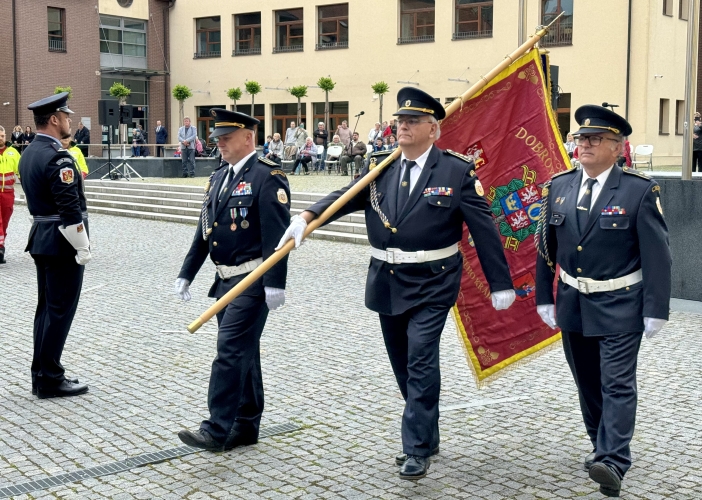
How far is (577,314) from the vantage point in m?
4.95

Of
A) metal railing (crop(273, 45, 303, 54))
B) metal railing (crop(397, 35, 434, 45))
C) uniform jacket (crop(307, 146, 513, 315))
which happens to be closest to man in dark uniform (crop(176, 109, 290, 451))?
uniform jacket (crop(307, 146, 513, 315))

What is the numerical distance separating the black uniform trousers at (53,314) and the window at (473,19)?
34.5 metres

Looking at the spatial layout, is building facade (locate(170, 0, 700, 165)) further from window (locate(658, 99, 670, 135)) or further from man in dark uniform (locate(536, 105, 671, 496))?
man in dark uniform (locate(536, 105, 671, 496))

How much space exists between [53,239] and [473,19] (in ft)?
116

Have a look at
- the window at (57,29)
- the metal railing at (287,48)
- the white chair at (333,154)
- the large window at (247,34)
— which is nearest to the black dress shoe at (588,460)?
the white chair at (333,154)

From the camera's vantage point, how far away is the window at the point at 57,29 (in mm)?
45188

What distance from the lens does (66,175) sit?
6.72 metres

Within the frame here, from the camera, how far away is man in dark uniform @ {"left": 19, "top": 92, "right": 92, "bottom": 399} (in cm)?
668

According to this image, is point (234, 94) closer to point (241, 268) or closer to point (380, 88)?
point (380, 88)

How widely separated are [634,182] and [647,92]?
3291cm

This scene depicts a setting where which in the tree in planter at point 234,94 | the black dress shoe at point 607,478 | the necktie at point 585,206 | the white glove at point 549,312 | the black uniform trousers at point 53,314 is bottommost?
the black dress shoe at point 607,478

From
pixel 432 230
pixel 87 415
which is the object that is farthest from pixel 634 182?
pixel 87 415

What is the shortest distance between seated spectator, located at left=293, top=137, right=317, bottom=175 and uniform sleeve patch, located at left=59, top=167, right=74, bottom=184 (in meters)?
26.1

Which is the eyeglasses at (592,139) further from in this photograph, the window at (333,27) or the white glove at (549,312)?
the window at (333,27)
